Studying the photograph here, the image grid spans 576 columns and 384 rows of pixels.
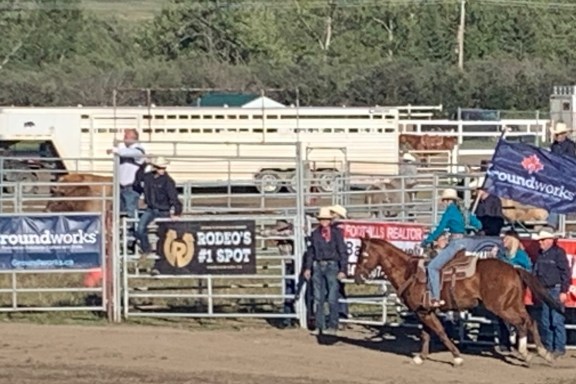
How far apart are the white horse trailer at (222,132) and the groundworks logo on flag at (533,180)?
16.1 meters

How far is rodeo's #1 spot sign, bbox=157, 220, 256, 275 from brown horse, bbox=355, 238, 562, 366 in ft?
8.63

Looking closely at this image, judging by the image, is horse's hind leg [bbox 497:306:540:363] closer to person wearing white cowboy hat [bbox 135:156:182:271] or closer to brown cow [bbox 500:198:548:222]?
brown cow [bbox 500:198:548:222]

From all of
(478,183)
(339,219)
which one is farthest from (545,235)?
(478,183)

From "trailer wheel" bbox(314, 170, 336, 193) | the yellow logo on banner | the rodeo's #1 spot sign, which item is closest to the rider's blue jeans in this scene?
the rodeo's #1 spot sign

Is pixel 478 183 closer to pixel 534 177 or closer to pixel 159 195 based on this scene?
pixel 534 177

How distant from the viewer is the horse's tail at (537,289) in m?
14.6

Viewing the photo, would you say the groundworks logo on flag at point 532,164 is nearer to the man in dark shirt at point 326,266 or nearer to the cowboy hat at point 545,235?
the cowboy hat at point 545,235

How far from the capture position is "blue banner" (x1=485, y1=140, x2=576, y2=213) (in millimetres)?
15734

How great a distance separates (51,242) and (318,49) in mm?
58744

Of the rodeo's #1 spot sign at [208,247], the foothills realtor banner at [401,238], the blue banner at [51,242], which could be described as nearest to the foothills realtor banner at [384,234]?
the foothills realtor banner at [401,238]

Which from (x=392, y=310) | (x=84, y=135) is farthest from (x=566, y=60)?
(x=392, y=310)

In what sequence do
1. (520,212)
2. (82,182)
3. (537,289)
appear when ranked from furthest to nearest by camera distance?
(82,182) < (520,212) < (537,289)

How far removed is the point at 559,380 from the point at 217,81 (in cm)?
4810

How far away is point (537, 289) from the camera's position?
1462 centimetres
